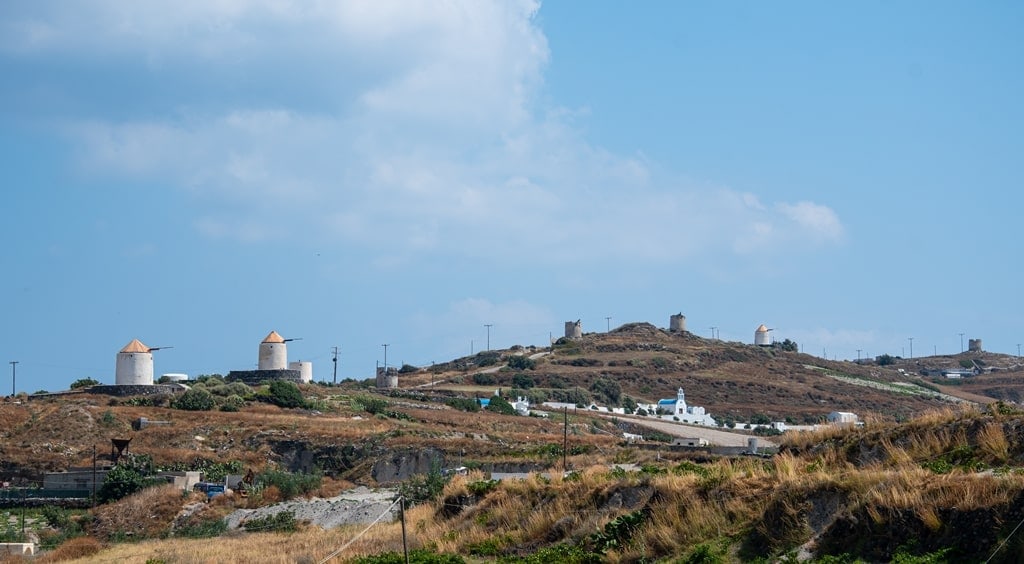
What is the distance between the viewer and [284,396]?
72.1 meters

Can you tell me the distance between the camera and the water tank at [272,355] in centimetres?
8719

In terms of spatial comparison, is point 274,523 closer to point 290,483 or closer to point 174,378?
point 290,483

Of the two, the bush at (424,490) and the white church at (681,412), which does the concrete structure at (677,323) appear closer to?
the white church at (681,412)

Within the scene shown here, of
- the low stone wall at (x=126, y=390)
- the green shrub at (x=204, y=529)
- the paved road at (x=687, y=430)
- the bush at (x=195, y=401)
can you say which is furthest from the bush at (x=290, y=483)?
the low stone wall at (x=126, y=390)

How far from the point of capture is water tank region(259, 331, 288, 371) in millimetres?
87188

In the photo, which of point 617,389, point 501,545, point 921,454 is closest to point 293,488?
point 501,545

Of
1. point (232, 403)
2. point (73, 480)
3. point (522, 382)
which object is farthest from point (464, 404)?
point (73, 480)

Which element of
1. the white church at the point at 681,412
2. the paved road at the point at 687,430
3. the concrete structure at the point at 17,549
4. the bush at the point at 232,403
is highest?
the bush at the point at 232,403

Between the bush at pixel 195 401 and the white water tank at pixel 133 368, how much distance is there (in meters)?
7.20

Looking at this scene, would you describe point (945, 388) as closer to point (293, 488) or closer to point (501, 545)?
point (293, 488)

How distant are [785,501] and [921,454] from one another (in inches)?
149

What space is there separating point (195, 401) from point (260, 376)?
61.1 ft

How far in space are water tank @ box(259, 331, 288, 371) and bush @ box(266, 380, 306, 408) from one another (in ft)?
41.9

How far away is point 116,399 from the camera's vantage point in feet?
228
